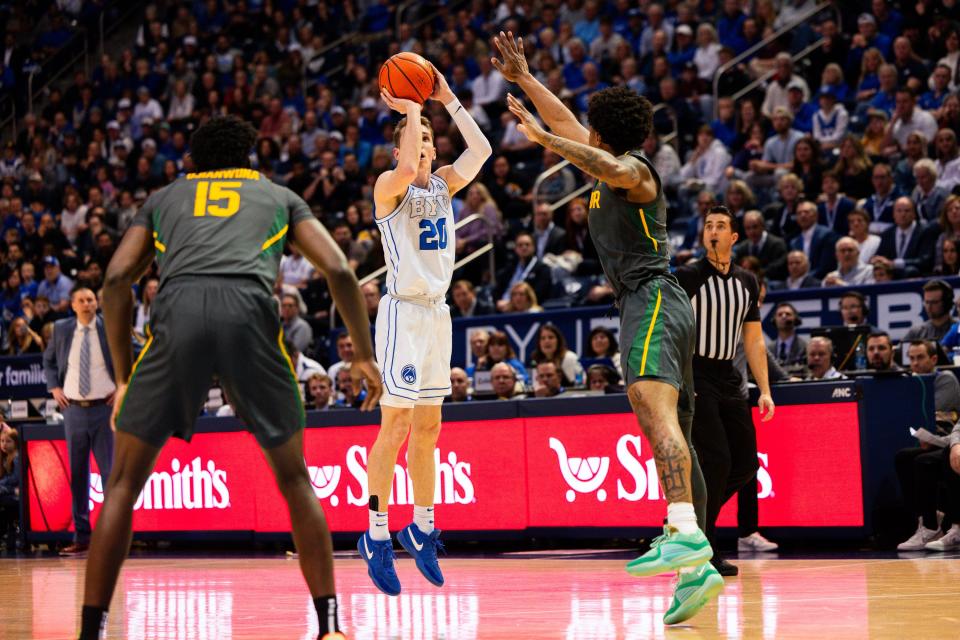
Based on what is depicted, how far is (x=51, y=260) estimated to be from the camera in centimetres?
2067

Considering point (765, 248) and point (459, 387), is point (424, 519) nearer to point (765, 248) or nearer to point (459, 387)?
point (459, 387)

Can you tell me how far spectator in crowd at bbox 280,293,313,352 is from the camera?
51.2 feet

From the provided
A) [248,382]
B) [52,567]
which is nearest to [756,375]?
[248,382]

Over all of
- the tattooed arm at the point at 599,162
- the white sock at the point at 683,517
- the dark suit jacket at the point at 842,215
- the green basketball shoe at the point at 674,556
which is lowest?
the green basketball shoe at the point at 674,556

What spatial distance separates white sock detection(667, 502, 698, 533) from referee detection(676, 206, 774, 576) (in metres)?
2.23

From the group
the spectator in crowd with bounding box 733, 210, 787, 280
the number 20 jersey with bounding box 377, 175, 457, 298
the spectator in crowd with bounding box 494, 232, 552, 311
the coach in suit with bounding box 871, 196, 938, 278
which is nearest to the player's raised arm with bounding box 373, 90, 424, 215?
the number 20 jersey with bounding box 377, 175, 457, 298

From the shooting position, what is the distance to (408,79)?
7.30m

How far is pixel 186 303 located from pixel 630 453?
20.7ft

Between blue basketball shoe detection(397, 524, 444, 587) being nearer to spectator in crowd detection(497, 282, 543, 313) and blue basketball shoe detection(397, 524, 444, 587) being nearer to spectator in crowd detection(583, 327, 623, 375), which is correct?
spectator in crowd detection(583, 327, 623, 375)

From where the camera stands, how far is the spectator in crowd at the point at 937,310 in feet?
38.0

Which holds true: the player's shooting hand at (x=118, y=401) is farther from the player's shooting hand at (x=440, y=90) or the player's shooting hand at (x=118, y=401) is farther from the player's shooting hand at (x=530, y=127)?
the player's shooting hand at (x=440, y=90)

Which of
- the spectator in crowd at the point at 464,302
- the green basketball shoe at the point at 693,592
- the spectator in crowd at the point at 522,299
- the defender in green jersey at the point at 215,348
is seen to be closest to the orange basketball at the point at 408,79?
the defender in green jersey at the point at 215,348

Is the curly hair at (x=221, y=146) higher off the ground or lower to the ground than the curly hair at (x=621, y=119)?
lower

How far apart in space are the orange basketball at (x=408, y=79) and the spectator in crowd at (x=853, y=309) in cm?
568
